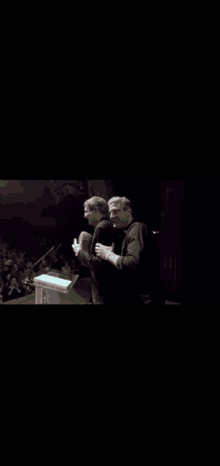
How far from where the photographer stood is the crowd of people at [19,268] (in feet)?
5.17

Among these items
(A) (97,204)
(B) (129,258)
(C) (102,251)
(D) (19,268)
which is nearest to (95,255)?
(C) (102,251)

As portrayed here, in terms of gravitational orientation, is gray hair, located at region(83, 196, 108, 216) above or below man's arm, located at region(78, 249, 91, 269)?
above

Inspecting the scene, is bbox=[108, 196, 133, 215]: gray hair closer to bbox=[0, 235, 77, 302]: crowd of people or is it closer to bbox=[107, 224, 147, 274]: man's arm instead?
bbox=[107, 224, 147, 274]: man's arm

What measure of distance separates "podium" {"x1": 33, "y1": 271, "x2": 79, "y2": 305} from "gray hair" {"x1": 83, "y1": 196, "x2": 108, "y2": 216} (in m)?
0.50

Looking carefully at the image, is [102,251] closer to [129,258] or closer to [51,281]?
[129,258]

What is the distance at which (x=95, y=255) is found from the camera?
1.58 m

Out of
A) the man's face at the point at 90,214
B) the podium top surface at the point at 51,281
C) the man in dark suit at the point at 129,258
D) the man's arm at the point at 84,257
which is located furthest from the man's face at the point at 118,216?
the podium top surface at the point at 51,281

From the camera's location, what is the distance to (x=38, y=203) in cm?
158

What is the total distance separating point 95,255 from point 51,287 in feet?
1.27

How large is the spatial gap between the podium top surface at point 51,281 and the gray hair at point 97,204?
1.82ft

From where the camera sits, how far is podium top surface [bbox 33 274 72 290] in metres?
1.56

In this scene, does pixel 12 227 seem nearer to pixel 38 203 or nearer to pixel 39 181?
pixel 38 203

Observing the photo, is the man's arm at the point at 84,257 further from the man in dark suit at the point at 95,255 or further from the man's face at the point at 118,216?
the man's face at the point at 118,216

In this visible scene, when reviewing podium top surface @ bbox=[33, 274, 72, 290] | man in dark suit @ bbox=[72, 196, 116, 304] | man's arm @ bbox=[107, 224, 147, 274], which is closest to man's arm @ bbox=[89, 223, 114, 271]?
man in dark suit @ bbox=[72, 196, 116, 304]
